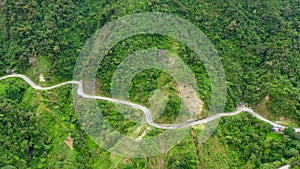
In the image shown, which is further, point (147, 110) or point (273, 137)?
point (147, 110)

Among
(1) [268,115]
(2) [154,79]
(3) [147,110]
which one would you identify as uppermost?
(1) [268,115]

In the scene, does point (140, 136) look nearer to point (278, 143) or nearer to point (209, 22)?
point (278, 143)

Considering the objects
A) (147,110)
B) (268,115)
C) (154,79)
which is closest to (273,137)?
(268,115)

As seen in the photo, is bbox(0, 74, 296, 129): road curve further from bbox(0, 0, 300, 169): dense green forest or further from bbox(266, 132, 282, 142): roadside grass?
bbox(266, 132, 282, 142): roadside grass

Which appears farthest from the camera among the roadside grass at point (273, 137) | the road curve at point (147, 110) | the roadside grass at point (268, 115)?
the roadside grass at point (268, 115)

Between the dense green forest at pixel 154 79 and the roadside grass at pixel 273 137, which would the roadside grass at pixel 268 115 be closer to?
the dense green forest at pixel 154 79

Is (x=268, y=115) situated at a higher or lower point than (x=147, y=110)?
higher

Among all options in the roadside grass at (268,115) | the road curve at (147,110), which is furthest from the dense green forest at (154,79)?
the road curve at (147,110)

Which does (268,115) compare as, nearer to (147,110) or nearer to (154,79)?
(154,79)

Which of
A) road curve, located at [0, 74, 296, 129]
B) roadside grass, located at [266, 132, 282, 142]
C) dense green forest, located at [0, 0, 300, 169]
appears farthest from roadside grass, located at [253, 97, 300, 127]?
roadside grass, located at [266, 132, 282, 142]

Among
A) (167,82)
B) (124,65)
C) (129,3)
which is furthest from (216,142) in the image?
(129,3)
